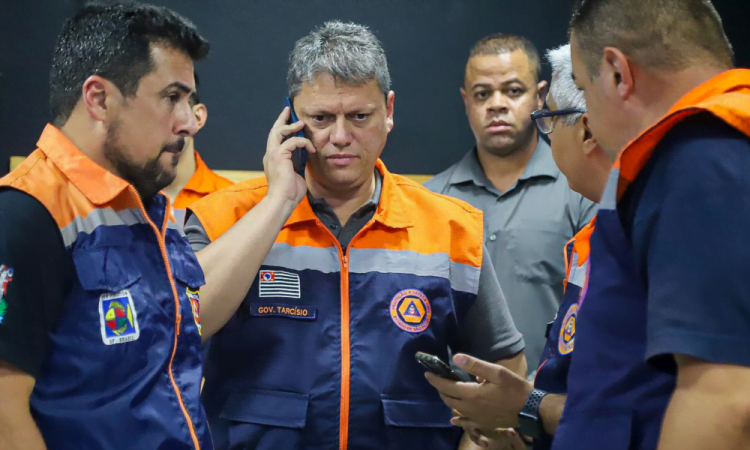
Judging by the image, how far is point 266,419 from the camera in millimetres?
1720

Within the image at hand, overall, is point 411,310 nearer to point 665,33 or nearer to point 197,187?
point 665,33

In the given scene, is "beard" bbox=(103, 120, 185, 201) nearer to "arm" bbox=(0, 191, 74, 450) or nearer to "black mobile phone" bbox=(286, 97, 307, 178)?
"arm" bbox=(0, 191, 74, 450)

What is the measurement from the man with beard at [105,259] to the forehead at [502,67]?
5.64 ft

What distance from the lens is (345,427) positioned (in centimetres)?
174

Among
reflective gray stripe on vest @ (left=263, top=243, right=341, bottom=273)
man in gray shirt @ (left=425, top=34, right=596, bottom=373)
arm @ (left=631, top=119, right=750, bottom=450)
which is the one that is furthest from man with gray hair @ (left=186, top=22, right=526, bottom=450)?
arm @ (left=631, top=119, right=750, bottom=450)

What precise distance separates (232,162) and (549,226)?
4.67ft

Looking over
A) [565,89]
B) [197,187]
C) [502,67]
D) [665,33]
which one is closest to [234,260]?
[565,89]

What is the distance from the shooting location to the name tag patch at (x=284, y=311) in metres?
1.79

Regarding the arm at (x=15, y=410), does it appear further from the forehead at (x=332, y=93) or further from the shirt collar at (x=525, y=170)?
the shirt collar at (x=525, y=170)

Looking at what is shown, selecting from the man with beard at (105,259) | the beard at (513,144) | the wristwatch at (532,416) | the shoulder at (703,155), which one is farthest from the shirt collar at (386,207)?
the beard at (513,144)

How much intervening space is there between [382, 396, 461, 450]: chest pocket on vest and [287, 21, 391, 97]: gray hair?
83 centimetres

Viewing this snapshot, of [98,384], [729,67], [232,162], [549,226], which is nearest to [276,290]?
[98,384]

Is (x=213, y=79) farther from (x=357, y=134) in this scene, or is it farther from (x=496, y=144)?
(x=357, y=134)

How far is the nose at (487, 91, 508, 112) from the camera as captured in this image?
310 cm
